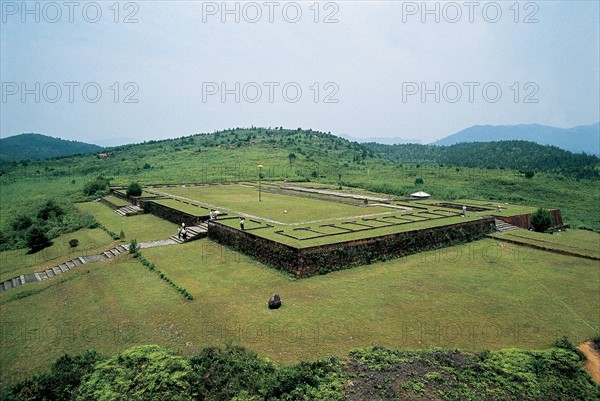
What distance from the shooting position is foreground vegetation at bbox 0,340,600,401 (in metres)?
7.04

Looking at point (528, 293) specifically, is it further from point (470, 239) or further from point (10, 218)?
point (10, 218)

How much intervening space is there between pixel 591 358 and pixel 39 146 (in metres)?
186

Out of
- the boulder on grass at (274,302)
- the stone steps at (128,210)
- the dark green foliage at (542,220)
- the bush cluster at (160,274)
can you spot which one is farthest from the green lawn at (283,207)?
the dark green foliage at (542,220)

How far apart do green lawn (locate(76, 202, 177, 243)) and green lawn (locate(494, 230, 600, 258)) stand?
17238 millimetres

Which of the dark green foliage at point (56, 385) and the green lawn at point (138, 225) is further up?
the green lawn at point (138, 225)

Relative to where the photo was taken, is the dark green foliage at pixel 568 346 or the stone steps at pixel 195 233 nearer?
the dark green foliage at pixel 568 346

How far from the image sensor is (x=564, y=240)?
1880 cm

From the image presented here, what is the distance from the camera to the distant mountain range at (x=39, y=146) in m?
142

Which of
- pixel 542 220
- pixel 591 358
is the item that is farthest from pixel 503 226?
pixel 591 358

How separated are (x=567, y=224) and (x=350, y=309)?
1993cm

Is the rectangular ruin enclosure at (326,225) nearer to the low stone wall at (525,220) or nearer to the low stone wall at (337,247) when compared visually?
the low stone wall at (337,247)

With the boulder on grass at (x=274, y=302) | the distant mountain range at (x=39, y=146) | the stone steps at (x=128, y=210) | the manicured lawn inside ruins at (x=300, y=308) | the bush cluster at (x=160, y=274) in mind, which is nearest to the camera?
the manicured lawn inside ruins at (x=300, y=308)

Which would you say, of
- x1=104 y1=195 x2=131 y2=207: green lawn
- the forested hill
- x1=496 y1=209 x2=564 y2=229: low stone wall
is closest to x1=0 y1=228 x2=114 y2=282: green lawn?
x1=104 y1=195 x2=131 y2=207: green lawn

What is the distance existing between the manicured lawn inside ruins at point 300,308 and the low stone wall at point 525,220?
603 centimetres
